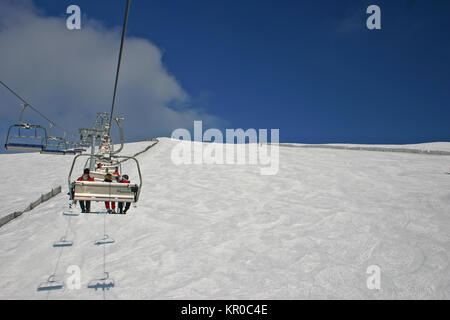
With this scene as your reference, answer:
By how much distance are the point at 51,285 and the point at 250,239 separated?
285 inches

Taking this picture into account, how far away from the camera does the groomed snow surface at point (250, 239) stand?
8.82m

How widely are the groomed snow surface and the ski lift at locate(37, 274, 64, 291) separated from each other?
173 mm

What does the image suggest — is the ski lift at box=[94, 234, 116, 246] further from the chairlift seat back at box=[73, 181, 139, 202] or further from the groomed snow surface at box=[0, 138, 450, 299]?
the chairlift seat back at box=[73, 181, 139, 202]

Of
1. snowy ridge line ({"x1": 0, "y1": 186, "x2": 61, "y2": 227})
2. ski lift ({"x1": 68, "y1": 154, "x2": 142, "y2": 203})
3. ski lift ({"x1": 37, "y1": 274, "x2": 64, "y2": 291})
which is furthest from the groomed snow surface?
ski lift ({"x1": 68, "y1": 154, "x2": 142, "y2": 203})

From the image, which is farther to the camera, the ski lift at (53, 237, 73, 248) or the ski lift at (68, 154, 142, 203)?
the ski lift at (53, 237, 73, 248)

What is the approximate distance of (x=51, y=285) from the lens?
898cm

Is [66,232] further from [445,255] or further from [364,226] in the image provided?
[445,255]

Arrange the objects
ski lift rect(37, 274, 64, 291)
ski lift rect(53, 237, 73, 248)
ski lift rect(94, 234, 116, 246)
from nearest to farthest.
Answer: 1. ski lift rect(37, 274, 64, 291)
2. ski lift rect(53, 237, 73, 248)
3. ski lift rect(94, 234, 116, 246)

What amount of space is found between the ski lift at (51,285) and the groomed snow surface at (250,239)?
0.17 m

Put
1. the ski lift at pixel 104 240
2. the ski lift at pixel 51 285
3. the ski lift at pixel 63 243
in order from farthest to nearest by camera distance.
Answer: the ski lift at pixel 104 240
the ski lift at pixel 63 243
the ski lift at pixel 51 285

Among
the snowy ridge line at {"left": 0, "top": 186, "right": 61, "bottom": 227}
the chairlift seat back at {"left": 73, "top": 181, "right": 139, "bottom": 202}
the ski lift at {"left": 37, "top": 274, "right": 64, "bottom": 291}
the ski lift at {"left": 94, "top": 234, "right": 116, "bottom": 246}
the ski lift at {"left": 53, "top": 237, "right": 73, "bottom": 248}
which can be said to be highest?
the chairlift seat back at {"left": 73, "top": 181, "right": 139, "bottom": 202}

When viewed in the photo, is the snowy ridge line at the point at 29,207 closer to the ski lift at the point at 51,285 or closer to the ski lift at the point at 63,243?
the ski lift at the point at 63,243

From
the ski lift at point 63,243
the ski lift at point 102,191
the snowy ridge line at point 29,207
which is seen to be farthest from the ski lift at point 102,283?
the snowy ridge line at point 29,207

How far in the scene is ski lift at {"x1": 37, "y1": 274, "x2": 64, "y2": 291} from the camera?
28.9 ft
